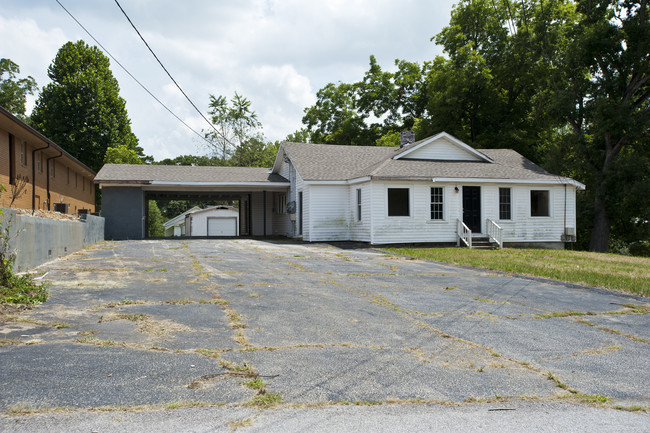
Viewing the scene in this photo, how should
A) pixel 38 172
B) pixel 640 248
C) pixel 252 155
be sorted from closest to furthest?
pixel 38 172 → pixel 640 248 → pixel 252 155

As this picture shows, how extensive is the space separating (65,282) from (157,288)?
167 cm

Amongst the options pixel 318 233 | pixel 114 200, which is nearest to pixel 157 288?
pixel 318 233

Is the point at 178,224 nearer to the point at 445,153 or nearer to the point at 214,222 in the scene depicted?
the point at 214,222

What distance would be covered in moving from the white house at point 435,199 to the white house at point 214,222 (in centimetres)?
2084

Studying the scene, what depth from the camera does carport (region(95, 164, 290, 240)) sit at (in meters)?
24.0

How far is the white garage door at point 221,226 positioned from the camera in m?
43.8

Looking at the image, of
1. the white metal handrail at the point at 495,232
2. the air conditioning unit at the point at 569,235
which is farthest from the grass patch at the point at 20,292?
the air conditioning unit at the point at 569,235

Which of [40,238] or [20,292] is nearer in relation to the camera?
[20,292]

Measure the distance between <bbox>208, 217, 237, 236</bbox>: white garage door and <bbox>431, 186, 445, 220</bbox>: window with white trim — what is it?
84.9 feet

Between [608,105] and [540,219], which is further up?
[608,105]

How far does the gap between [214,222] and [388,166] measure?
26396mm

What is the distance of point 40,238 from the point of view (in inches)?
418

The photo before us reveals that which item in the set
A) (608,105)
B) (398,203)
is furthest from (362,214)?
(608,105)

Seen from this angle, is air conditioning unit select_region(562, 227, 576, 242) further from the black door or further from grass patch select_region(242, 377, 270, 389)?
grass patch select_region(242, 377, 270, 389)
